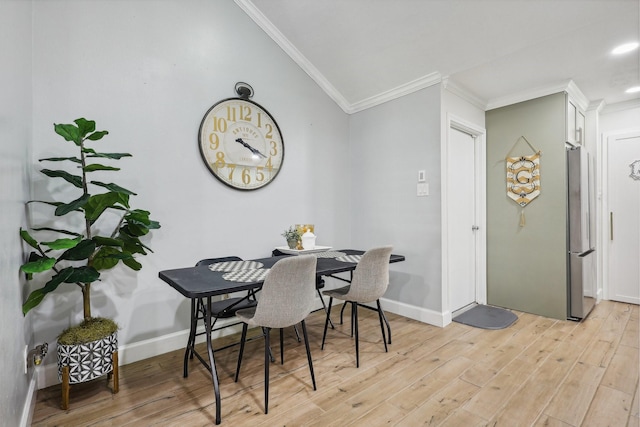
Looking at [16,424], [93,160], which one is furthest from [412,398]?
[93,160]

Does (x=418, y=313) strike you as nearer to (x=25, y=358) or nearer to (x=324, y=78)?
(x=324, y=78)

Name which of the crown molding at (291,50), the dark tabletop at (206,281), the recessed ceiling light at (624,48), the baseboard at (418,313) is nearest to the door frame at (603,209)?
the recessed ceiling light at (624,48)

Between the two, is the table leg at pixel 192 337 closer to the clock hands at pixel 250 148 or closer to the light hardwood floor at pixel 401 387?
the light hardwood floor at pixel 401 387

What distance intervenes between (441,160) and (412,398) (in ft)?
6.81

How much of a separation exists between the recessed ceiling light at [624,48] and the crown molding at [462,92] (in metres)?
1.13

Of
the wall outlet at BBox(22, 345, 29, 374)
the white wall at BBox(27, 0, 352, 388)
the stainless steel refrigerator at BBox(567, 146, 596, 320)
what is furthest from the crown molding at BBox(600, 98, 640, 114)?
the wall outlet at BBox(22, 345, 29, 374)

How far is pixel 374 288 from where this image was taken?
7.82 feet

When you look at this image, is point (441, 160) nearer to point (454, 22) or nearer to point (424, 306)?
point (454, 22)

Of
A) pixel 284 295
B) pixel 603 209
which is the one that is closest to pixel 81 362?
pixel 284 295

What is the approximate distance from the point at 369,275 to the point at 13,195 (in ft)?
6.85

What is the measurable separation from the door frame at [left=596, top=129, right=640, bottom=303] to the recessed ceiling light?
5.13 ft

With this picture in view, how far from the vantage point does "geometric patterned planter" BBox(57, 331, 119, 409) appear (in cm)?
178

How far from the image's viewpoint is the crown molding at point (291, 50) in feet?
9.73

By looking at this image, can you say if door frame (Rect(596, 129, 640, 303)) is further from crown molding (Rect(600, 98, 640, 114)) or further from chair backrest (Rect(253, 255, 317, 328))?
chair backrest (Rect(253, 255, 317, 328))
